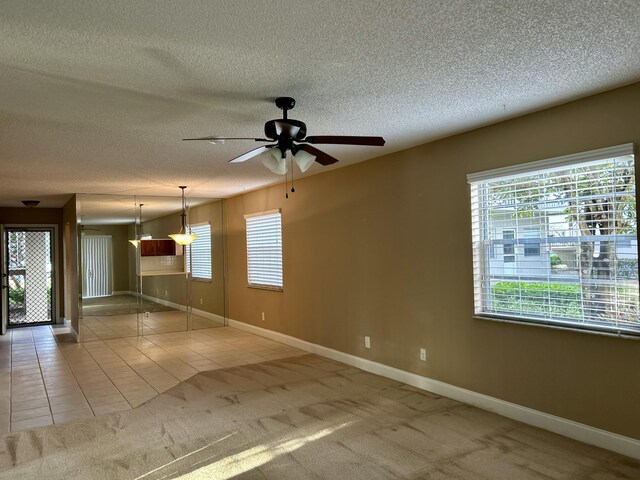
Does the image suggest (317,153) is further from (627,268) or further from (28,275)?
(28,275)

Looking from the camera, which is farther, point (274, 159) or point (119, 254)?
point (119, 254)

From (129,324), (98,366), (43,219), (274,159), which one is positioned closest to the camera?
(274,159)

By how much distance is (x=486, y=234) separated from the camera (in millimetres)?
4105

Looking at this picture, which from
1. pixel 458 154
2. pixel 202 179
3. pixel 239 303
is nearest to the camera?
pixel 458 154

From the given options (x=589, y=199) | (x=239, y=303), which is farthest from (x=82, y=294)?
(x=589, y=199)

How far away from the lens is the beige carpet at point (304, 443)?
2.98 metres

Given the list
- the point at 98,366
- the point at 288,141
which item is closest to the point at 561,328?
the point at 288,141

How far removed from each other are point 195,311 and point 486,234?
620 cm

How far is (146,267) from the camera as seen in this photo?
8062 mm

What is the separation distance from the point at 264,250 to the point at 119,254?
2.44 meters

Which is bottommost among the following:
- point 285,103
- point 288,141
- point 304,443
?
point 304,443

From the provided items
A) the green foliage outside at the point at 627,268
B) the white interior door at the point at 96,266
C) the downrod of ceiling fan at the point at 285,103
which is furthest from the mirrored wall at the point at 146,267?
the green foliage outside at the point at 627,268

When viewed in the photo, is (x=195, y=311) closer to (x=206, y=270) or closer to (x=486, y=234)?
(x=206, y=270)

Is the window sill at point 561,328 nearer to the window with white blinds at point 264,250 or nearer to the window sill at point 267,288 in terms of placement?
the window sill at point 267,288
